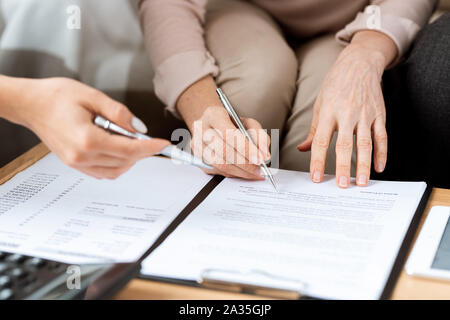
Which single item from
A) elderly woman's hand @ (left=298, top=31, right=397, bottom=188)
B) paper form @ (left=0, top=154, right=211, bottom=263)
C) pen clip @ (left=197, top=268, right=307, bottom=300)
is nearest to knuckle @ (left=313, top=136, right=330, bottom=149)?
elderly woman's hand @ (left=298, top=31, right=397, bottom=188)

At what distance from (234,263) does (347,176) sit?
0.22 metres

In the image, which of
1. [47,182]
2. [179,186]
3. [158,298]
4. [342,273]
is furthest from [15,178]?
[342,273]

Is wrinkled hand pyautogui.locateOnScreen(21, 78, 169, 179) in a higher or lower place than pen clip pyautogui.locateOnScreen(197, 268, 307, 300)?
higher

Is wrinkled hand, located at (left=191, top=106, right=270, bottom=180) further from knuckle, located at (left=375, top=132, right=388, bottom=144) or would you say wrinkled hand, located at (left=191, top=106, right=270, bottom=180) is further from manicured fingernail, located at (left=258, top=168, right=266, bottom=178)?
knuckle, located at (left=375, top=132, right=388, bottom=144)

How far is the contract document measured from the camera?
50cm

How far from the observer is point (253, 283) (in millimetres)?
494

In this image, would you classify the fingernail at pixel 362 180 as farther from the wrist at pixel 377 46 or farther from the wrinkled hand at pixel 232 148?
the wrist at pixel 377 46

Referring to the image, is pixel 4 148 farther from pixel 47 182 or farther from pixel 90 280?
pixel 90 280

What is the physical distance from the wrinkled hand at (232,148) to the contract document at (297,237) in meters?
0.02

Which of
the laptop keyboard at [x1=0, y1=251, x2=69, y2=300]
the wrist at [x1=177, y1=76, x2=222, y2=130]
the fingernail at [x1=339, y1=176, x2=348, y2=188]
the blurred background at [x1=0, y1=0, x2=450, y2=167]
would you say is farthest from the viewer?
the blurred background at [x1=0, y1=0, x2=450, y2=167]

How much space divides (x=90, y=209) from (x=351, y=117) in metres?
0.33

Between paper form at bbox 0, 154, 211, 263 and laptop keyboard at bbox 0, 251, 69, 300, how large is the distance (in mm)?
24

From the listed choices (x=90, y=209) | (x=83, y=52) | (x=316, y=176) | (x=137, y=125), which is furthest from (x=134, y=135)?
(x=83, y=52)

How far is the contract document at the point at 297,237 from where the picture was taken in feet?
1.65
